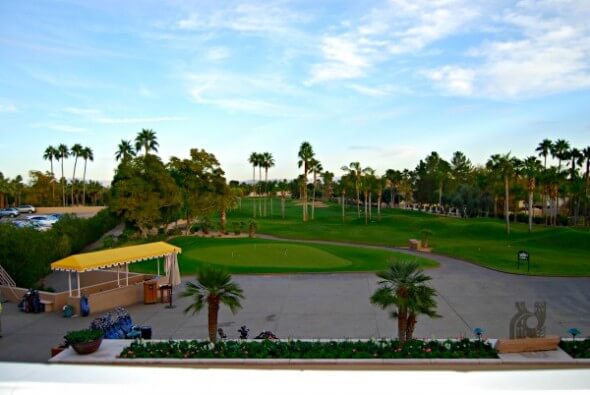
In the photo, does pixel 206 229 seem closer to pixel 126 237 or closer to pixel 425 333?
pixel 126 237

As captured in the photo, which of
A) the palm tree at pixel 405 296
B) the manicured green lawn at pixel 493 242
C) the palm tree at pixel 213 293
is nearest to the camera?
the palm tree at pixel 405 296

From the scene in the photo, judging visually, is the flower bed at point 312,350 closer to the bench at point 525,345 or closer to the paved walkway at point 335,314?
the bench at point 525,345

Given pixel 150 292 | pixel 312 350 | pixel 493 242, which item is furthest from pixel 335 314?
pixel 493 242

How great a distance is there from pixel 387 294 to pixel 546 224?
2315 inches

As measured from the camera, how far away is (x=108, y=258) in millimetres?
19109

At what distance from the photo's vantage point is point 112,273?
2380 centimetres

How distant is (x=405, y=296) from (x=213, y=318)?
4.49 m

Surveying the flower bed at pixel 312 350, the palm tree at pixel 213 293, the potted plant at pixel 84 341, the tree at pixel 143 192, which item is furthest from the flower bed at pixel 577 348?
the tree at pixel 143 192

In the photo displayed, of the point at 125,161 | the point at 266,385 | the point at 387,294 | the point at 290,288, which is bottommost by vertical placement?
the point at 290,288

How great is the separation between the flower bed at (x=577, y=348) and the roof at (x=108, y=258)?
15264 mm

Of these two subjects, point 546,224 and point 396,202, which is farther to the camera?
point 396,202

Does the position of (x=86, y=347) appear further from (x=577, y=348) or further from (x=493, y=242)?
(x=493, y=242)

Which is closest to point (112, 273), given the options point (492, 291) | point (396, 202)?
point (492, 291)

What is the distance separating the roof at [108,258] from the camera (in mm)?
18141
